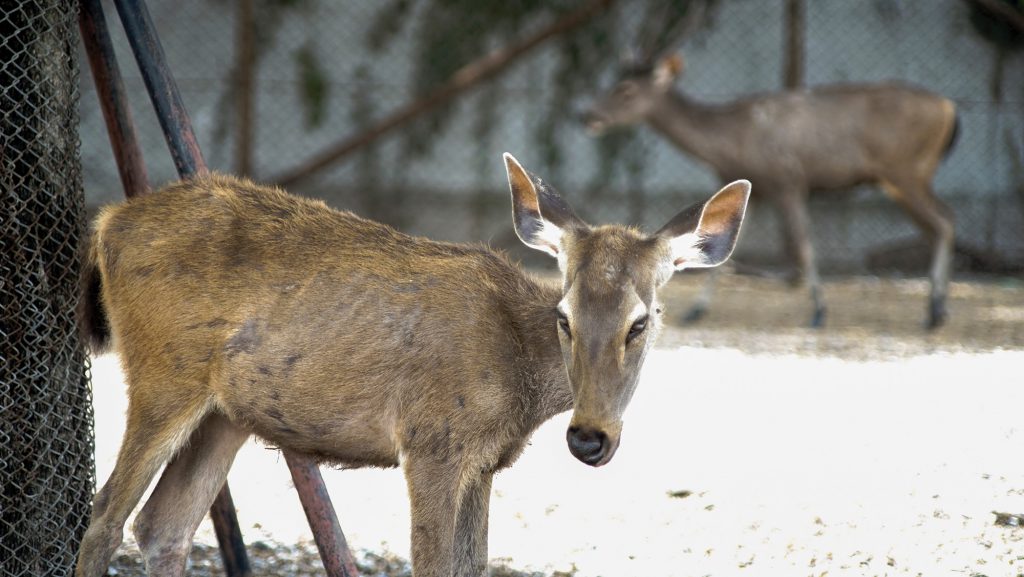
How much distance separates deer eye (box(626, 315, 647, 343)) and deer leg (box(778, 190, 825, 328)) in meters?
6.61

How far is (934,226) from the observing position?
34.4ft

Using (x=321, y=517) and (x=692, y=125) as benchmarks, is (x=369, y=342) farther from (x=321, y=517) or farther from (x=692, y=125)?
(x=692, y=125)

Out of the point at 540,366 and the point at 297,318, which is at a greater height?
the point at 297,318

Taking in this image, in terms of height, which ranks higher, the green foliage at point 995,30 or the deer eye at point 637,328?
the deer eye at point 637,328

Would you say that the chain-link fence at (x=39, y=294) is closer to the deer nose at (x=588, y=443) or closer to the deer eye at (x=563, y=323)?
the deer eye at (x=563, y=323)

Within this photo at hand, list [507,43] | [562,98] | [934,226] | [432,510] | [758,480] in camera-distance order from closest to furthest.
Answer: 1. [432,510]
2. [758,480]
3. [934,226]
4. [507,43]
5. [562,98]

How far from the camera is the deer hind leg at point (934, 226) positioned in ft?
33.2

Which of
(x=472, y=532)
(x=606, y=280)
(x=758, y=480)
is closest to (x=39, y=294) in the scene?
(x=472, y=532)

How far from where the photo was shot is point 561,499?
5.54m

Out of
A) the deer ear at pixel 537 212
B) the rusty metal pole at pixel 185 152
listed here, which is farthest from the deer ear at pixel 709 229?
the rusty metal pole at pixel 185 152

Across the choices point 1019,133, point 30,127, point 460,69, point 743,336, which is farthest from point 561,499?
point 1019,133

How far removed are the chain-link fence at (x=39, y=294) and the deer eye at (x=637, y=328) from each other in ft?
6.08

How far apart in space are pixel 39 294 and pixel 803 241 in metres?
A: 7.72

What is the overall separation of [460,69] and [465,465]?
9.98 m
